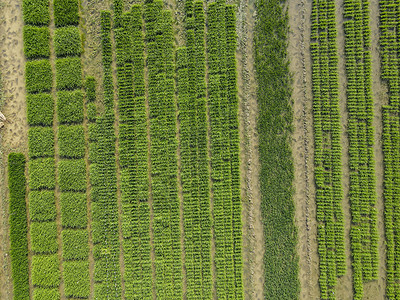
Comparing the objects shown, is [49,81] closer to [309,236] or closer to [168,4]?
[168,4]

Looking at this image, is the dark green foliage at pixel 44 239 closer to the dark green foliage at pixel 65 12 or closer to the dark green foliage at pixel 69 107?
the dark green foliage at pixel 69 107

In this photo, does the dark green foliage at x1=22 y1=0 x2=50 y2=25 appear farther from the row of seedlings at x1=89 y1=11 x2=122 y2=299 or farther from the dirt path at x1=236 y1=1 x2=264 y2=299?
the dirt path at x1=236 y1=1 x2=264 y2=299

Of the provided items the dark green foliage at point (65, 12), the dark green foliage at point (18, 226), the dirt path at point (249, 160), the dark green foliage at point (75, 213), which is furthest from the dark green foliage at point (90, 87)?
the dirt path at point (249, 160)

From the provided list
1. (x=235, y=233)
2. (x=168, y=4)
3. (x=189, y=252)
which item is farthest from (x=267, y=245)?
(x=168, y=4)

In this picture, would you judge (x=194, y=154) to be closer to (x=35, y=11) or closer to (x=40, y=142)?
(x=40, y=142)

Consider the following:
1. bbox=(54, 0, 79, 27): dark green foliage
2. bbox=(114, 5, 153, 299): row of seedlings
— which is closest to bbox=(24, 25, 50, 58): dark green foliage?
bbox=(54, 0, 79, 27): dark green foliage
